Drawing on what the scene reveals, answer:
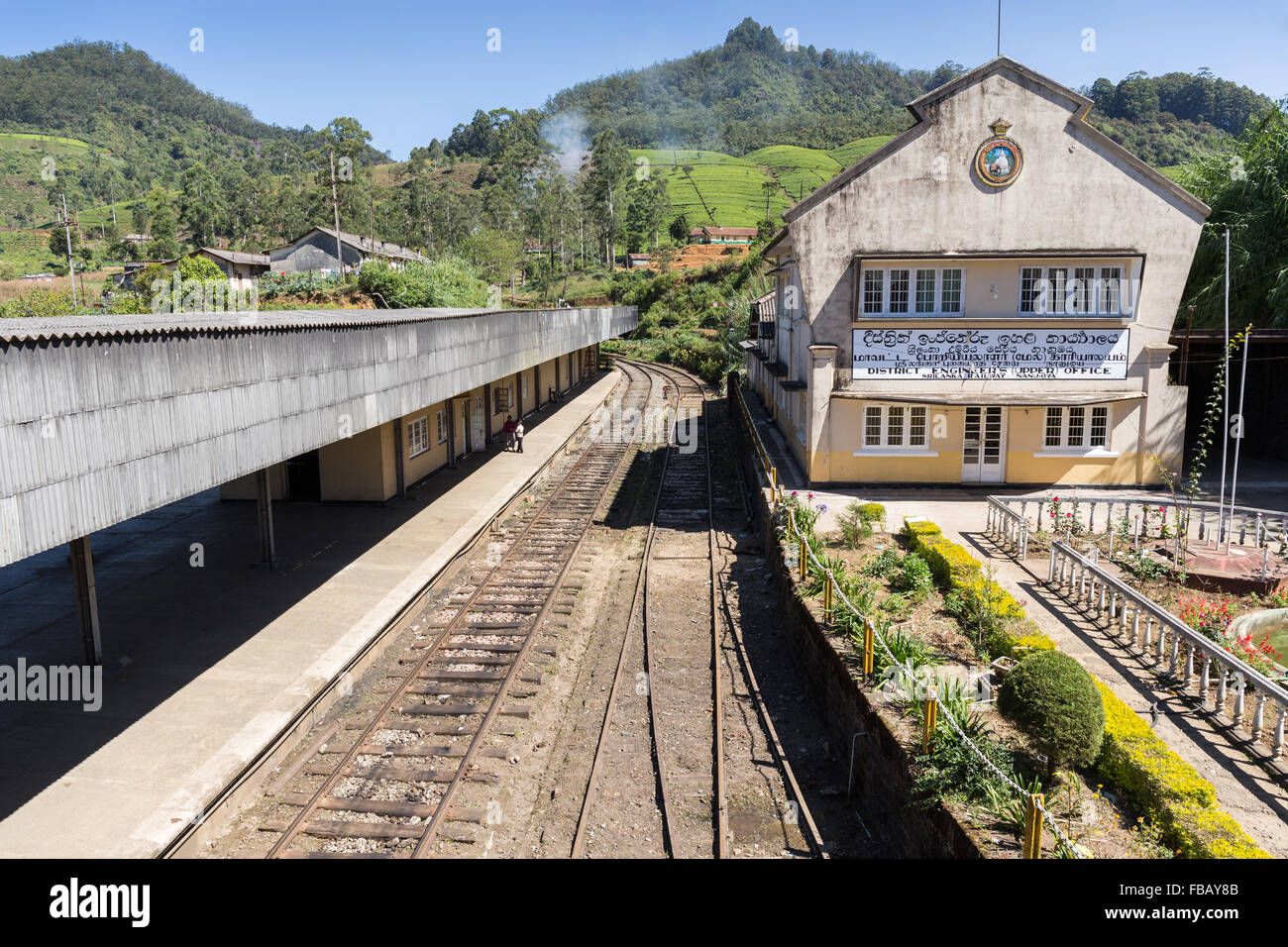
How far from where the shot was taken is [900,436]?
2202cm

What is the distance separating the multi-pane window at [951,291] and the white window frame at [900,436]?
252 centimetres

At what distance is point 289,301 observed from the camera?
58750 millimetres

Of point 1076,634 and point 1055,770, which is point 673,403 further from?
point 1055,770

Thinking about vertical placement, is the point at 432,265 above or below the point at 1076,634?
above

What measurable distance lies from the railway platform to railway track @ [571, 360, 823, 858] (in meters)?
4.18

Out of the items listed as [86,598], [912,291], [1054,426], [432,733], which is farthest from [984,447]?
[86,598]

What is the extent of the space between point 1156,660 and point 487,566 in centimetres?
1261

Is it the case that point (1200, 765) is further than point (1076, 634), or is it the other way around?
Answer: point (1076, 634)

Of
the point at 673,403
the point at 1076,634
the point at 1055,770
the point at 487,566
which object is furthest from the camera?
the point at 673,403

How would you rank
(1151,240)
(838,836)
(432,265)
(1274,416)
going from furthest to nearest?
(432,265) < (1274,416) < (1151,240) < (838,836)

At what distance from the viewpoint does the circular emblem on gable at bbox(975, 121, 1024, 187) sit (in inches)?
805

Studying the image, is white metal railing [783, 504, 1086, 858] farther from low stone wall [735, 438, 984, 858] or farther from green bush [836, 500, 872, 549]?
green bush [836, 500, 872, 549]

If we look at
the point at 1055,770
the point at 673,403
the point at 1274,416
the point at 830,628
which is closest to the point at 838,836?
the point at 1055,770

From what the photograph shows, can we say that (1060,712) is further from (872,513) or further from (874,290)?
(874,290)
